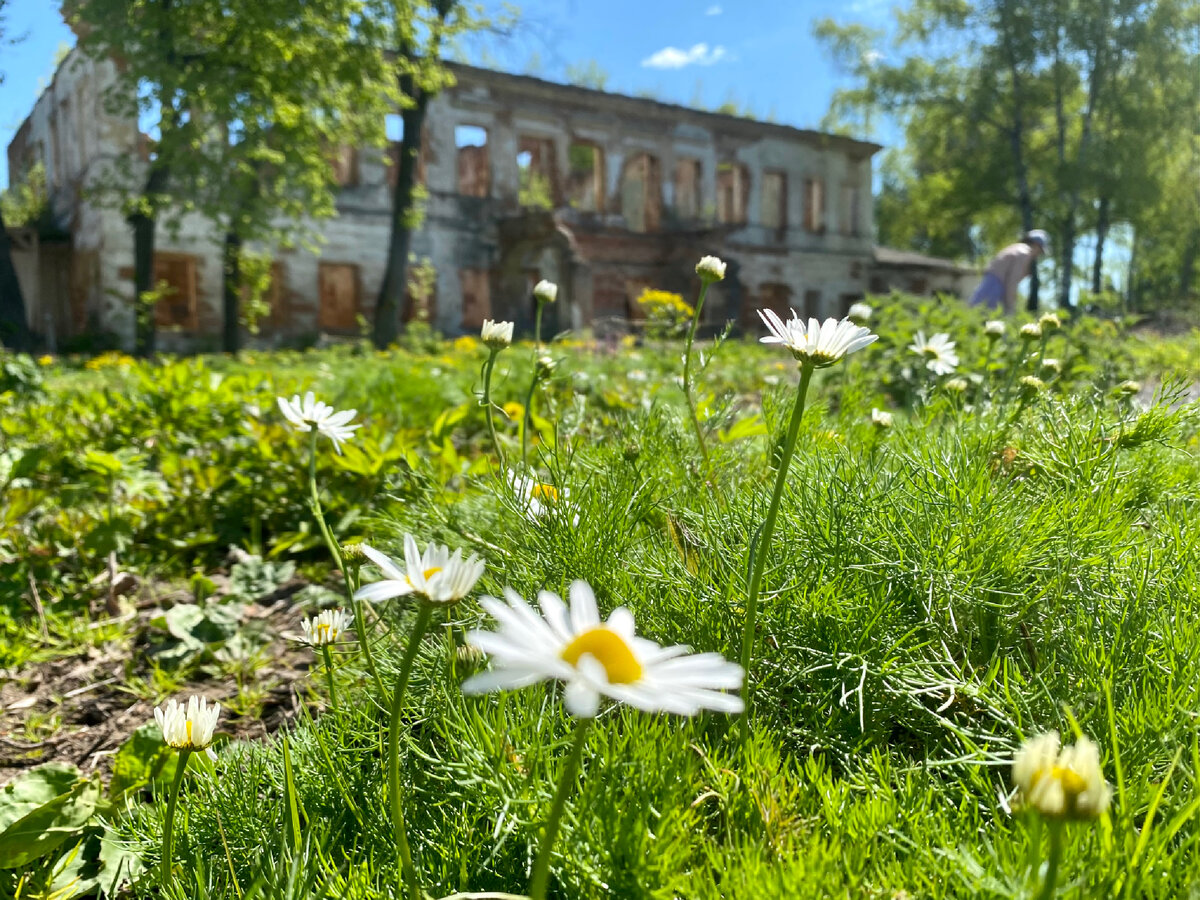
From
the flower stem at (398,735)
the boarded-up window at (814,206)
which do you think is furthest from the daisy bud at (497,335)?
the boarded-up window at (814,206)

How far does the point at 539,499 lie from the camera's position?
4.31ft

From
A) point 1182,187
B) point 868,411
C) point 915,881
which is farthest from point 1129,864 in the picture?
point 1182,187

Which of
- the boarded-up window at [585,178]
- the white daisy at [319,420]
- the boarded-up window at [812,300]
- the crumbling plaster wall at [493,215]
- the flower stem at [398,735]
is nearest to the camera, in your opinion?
the flower stem at [398,735]

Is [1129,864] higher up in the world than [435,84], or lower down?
lower down

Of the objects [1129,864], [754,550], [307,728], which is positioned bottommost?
[307,728]

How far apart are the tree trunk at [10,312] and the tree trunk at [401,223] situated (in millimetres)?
4903

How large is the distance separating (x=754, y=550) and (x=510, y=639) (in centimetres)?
57

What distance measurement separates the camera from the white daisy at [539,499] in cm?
123

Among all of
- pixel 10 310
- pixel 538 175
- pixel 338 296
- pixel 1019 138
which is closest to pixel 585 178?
pixel 538 175

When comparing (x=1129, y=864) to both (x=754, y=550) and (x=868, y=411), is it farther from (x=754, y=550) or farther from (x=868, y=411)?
(x=868, y=411)

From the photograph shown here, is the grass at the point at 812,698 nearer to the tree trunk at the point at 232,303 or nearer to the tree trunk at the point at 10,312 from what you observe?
the tree trunk at the point at 10,312

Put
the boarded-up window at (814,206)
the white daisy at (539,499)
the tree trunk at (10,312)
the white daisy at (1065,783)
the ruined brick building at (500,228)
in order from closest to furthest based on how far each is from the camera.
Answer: the white daisy at (1065,783) → the white daisy at (539,499) → the tree trunk at (10,312) → the ruined brick building at (500,228) → the boarded-up window at (814,206)

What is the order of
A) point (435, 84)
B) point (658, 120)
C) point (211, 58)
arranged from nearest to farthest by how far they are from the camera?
point (211, 58) < point (435, 84) < point (658, 120)

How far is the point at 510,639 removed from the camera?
1.76ft
